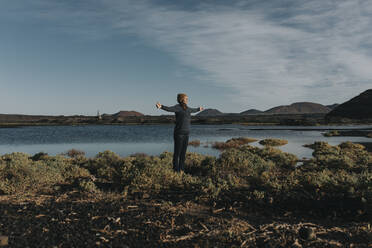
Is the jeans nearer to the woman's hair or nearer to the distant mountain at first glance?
the woman's hair

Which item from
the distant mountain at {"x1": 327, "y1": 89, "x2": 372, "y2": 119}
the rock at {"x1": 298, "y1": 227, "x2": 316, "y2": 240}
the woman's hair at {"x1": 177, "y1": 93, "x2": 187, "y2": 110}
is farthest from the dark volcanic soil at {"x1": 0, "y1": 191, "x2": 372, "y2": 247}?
the distant mountain at {"x1": 327, "y1": 89, "x2": 372, "y2": 119}

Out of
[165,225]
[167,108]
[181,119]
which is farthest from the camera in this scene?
[181,119]

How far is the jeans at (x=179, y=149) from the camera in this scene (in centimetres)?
891

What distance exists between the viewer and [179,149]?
355 inches

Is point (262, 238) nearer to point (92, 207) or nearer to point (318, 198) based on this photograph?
point (318, 198)

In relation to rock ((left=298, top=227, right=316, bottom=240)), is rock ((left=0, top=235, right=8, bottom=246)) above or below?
below

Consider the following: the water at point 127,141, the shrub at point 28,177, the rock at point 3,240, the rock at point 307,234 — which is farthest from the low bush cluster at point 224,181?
the water at point 127,141

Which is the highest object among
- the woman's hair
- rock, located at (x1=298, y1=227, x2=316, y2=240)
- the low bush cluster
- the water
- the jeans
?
the woman's hair

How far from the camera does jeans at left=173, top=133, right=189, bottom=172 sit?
29.2 ft

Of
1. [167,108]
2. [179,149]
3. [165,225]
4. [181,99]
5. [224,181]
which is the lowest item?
[165,225]

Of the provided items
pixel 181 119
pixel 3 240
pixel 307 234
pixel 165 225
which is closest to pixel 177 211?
pixel 165 225

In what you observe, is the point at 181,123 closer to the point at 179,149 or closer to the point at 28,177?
the point at 179,149

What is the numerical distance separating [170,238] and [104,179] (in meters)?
5.18

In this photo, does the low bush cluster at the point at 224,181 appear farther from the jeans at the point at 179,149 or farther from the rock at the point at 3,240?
the rock at the point at 3,240
